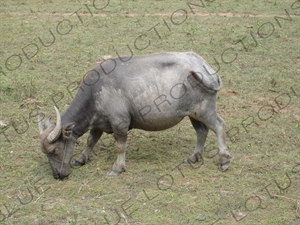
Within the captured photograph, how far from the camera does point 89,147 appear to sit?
743 centimetres

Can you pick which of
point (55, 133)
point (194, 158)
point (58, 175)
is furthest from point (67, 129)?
point (194, 158)

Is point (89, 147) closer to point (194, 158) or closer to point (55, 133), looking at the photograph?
point (55, 133)

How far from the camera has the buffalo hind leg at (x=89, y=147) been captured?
7344 millimetres

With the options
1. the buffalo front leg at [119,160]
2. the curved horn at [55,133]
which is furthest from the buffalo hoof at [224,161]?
the curved horn at [55,133]

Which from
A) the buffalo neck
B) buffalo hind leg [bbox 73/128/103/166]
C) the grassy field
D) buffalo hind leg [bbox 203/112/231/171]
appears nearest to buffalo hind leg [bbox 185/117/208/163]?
the grassy field

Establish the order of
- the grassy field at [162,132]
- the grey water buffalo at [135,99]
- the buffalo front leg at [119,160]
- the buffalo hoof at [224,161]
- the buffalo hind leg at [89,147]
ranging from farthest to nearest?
the buffalo hind leg at [89,147]
the buffalo hoof at [224,161]
the buffalo front leg at [119,160]
the grey water buffalo at [135,99]
the grassy field at [162,132]

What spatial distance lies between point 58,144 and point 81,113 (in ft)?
1.67

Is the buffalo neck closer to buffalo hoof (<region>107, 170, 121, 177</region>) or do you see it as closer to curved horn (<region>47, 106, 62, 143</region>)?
curved horn (<region>47, 106, 62, 143</region>)

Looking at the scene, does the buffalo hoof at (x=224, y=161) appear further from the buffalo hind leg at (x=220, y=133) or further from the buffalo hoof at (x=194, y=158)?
the buffalo hoof at (x=194, y=158)

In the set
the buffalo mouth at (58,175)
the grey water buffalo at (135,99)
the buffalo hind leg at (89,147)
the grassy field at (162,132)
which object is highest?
the grey water buffalo at (135,99)

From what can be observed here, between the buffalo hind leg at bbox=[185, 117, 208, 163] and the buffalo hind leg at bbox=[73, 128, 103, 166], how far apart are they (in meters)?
1.31

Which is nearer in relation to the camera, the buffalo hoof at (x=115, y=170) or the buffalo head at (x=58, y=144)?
the buffalo head at (x=58, y=144)

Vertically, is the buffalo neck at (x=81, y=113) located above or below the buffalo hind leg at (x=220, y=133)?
above

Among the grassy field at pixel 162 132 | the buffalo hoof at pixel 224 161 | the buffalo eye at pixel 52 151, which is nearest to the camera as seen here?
the grassy field at pixel 162 132
